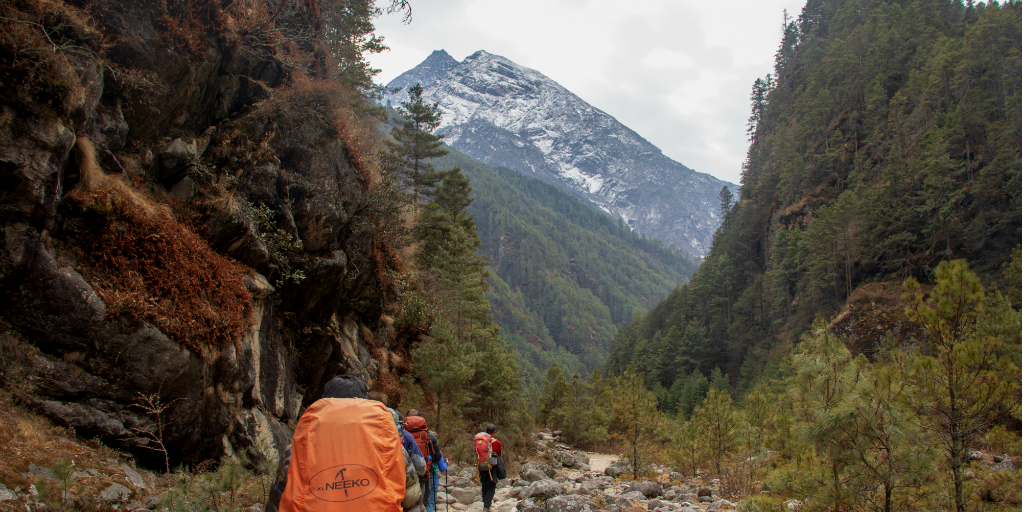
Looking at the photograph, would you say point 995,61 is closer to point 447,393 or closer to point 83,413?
point 447,393

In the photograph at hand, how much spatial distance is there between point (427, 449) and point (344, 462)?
3.82 meters

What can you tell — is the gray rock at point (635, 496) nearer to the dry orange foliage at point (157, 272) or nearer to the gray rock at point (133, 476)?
the dry orange foliage at point (157, 272)

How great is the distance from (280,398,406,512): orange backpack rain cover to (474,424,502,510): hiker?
→ 636cm

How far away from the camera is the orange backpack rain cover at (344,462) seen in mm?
3193

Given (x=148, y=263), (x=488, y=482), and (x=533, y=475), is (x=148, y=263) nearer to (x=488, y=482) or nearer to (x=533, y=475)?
(x=488, y=482)

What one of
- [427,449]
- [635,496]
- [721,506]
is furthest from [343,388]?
→ [635,496]

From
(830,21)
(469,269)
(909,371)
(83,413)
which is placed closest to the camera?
(83,413)

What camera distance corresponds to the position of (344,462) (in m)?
3.23

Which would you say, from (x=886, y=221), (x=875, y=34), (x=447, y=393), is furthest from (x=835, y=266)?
(x=447, y=393)

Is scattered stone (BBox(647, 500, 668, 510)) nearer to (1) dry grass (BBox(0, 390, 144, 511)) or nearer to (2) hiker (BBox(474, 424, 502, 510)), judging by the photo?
(2) hiker (BBox(474, 424, 502, 510))

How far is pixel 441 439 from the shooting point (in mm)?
17125

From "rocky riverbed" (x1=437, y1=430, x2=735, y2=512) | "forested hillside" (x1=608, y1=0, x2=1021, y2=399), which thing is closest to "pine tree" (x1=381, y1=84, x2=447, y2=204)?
"rocky riverbed" (x1=437, y1=430, x2=735, y2=512)

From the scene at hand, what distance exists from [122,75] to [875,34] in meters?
75.5

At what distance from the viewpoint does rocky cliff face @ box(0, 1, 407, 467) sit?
674 centimetres
